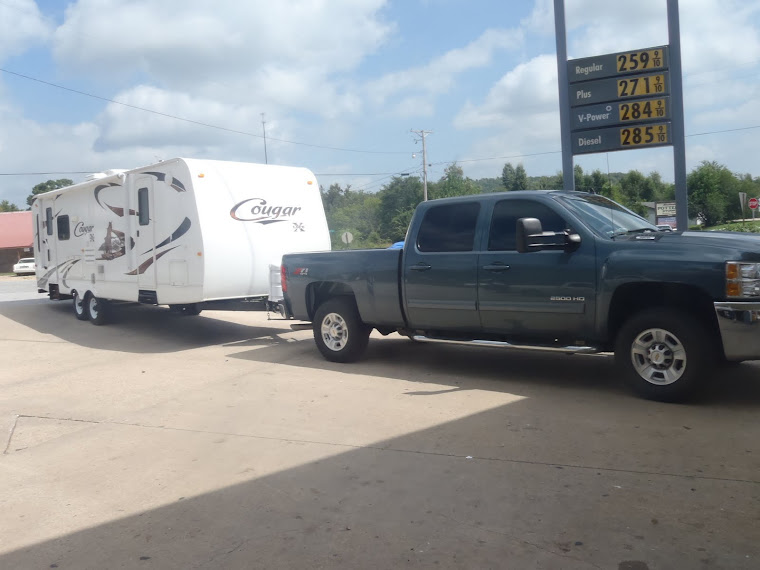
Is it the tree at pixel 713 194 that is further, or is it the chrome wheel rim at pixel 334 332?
the tree at pixel 713 194

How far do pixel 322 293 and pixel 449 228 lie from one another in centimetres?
230

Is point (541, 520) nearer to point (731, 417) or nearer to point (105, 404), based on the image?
point (731, 417)

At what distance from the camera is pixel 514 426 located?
19.4 ft

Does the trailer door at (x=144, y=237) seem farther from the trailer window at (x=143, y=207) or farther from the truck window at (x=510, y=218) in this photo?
the truck window at (x=510, y=218)

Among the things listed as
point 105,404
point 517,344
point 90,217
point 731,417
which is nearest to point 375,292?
point 517,344

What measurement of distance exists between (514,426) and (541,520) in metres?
1.89

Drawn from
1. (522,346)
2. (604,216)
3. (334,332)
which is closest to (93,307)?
(334,332)

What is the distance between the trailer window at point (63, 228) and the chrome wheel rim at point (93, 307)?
1.68 m

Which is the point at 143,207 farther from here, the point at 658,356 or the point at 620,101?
the point at 658,356

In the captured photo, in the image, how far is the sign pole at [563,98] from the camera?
449 inches

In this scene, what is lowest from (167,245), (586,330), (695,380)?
(695,380)

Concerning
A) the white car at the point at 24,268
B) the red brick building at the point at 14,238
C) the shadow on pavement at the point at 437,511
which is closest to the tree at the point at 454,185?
the shadow on pavement at the point at 437,511

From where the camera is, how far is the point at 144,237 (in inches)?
465

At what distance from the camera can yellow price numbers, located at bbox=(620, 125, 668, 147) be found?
10906 mm
